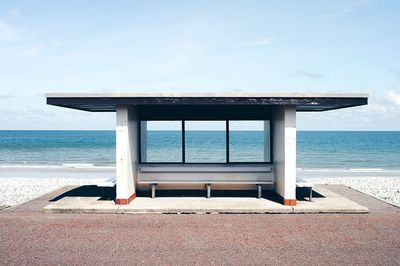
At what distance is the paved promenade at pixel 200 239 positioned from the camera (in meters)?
6.48

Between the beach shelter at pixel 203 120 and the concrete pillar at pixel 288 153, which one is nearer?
the beach shelter at pixel 203 120

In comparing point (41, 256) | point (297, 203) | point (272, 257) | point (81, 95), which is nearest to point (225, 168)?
point (297, 203)

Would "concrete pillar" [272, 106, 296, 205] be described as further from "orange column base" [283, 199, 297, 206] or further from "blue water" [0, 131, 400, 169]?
"blue water" [0, 131, 400, 169]

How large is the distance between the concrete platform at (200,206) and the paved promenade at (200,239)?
0.30 metres

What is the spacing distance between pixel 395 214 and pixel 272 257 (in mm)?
4628

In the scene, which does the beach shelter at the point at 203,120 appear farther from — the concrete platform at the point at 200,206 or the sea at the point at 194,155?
the sea at the point at 194,155

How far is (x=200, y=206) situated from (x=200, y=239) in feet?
8.57

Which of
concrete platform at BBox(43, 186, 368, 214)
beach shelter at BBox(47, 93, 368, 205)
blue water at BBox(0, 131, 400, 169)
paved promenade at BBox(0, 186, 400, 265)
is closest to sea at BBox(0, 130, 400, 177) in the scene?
blue water at BBox(0, 131, 400, 169)

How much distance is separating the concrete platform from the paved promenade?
0.97 feet

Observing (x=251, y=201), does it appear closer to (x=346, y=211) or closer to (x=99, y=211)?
(x=346, y=211)

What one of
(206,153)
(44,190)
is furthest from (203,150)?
(44,190)

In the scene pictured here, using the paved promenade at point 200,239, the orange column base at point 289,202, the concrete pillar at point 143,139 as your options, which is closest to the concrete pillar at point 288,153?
the orange column base at point 289,202

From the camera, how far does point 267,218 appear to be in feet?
30.1

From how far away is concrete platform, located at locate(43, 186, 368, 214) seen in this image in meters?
9.78
